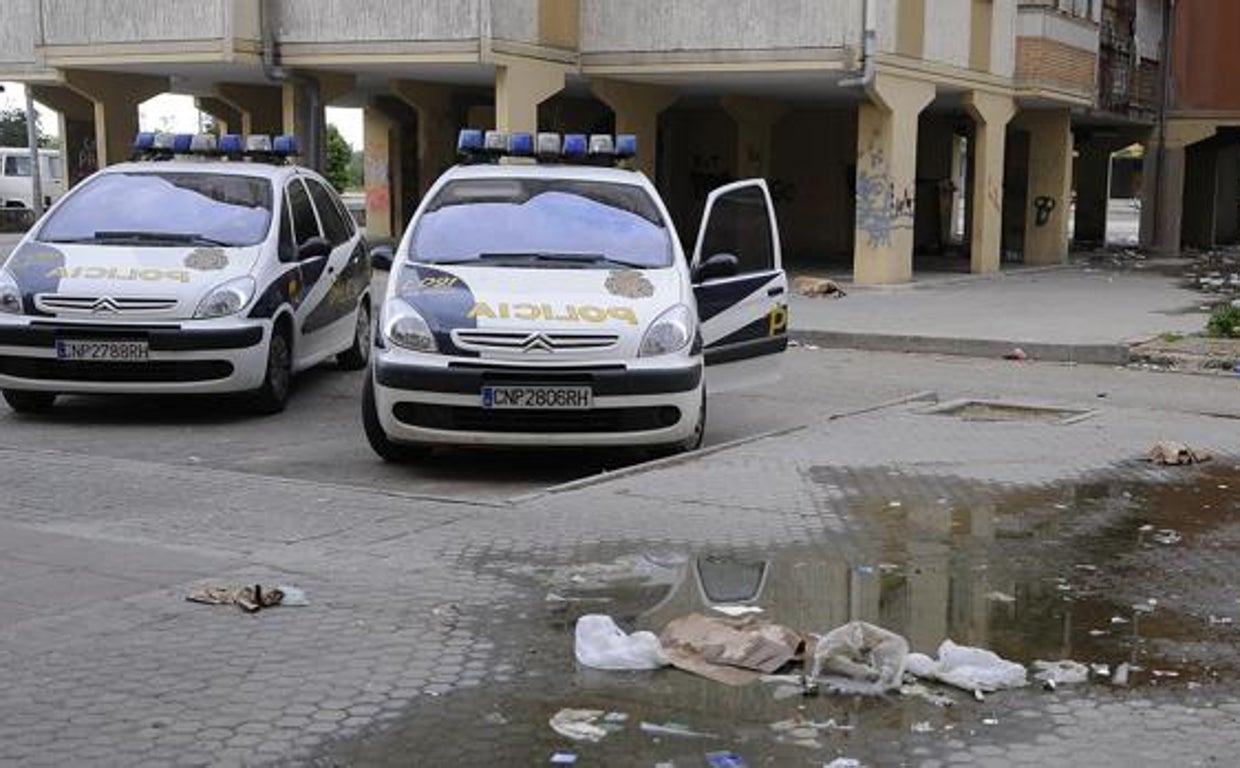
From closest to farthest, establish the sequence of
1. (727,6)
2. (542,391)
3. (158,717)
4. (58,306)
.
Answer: (158,717), (542,391), (58,306), (727,6)

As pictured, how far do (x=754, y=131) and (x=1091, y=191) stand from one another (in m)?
18.3

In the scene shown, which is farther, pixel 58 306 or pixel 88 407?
pixel 88 407

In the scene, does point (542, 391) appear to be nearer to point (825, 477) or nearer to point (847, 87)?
point (825, 477)

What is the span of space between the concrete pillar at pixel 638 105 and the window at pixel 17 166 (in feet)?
84.9

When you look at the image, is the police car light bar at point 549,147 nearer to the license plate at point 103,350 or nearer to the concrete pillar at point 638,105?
the license plate at point 103,350

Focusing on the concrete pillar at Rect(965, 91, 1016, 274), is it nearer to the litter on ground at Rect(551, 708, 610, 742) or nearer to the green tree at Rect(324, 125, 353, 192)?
the litter on ground at Rect(551, 708, 610, 742)

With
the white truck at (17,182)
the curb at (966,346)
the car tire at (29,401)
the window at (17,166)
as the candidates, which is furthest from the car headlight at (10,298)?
the window at (17,166)

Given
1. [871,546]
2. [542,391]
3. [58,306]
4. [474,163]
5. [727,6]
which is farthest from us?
[727,6]

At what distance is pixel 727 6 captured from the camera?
20938mm

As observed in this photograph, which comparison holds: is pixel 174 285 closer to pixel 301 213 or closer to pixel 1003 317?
pixel 301 213

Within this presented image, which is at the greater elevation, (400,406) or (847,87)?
(847,87)

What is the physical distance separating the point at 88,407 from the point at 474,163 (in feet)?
11.2

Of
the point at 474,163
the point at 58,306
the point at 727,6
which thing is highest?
the point at 727,6

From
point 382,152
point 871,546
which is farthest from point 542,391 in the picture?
point 382,152
